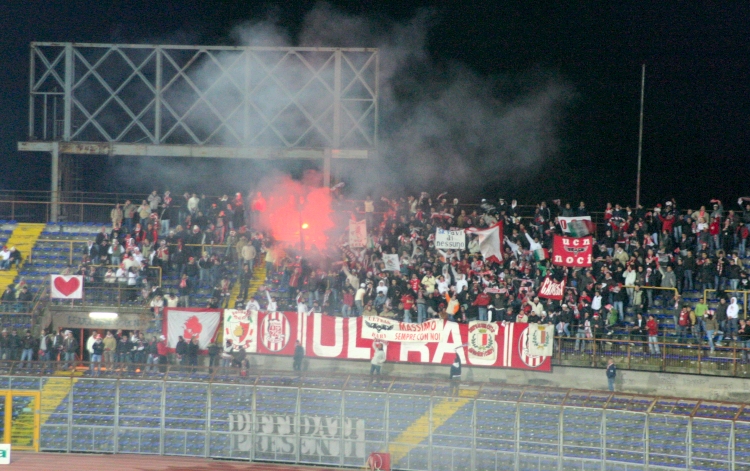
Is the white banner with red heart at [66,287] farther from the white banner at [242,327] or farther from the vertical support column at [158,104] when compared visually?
the vertical support column at [158,104]

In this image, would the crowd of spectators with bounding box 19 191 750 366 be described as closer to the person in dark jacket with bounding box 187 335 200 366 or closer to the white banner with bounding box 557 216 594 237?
the white banner with bounding box 557 216 594 237

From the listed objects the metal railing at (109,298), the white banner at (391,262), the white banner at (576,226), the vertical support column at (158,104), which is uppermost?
the vertical support column at (158,104)

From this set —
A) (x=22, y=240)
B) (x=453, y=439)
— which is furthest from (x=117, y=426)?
(x=22, y=240)

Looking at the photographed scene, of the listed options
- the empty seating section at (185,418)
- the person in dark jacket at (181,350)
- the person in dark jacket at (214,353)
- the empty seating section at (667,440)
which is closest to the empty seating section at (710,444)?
the empty seating section at (667,440)

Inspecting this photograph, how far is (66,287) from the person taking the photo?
1064 inches

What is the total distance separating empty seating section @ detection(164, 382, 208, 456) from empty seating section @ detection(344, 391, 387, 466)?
2.84m

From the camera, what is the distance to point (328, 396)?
64.1 feet

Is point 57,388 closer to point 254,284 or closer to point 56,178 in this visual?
point 254,284

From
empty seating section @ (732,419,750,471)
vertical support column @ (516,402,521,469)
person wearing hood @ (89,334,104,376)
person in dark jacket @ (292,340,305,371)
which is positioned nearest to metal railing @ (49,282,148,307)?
person wearing hood @ (89,334,104,376)

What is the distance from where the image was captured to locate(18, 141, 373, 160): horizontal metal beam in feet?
103

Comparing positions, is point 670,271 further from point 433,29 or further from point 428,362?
point 433,29

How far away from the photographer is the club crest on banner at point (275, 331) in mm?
25594

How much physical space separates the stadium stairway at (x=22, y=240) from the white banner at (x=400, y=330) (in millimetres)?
10103

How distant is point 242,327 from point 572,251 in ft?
27.8
